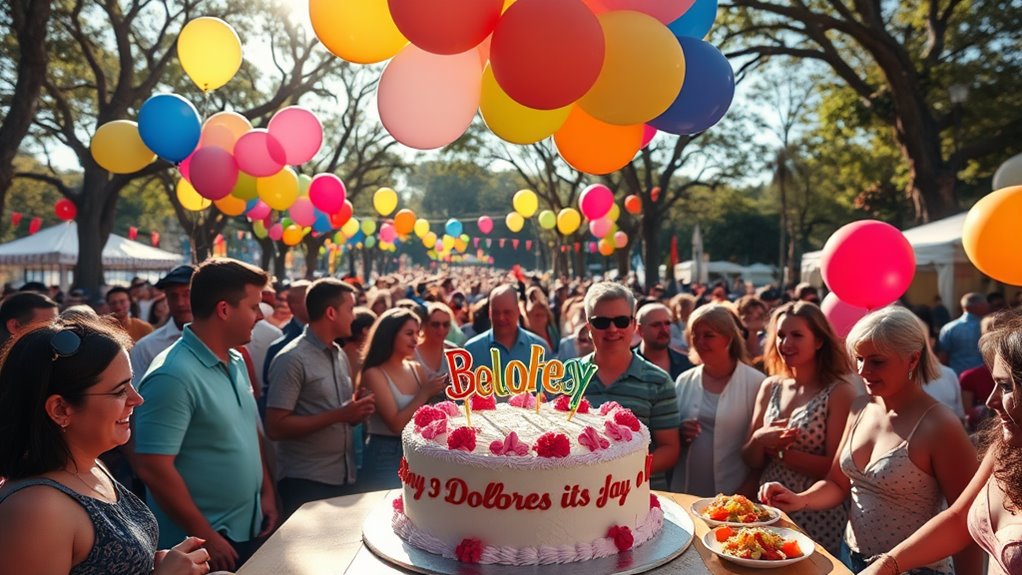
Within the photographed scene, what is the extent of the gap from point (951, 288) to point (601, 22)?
45.4 feet

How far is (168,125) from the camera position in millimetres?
8055

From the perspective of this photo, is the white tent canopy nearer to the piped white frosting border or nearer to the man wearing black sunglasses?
the man wearing black sunglasses

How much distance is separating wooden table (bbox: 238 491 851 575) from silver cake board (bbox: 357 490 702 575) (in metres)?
0.02

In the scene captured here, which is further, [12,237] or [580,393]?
[12,237]

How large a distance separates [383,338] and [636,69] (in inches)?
112

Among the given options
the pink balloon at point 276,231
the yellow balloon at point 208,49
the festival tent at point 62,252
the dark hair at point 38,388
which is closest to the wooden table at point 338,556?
the dark hair at point 38,388

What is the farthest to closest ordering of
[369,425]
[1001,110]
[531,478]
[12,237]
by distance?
1. [12,237]
2. [1001,110]
3. [369,425]
4. [531,478]

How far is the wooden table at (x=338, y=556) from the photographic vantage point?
3.16 m

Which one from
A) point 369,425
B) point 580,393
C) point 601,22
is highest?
point 601,22

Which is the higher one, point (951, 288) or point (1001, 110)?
point (1001, 110)

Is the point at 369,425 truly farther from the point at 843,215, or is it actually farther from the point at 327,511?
the point at 843,215

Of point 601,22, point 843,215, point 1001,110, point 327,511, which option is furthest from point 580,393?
point 843,215

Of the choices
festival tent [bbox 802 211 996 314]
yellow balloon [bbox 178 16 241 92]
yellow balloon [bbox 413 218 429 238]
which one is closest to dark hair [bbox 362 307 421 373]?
yellow balloon [bbox 178 16 241 92]

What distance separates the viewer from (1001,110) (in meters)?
19.4
